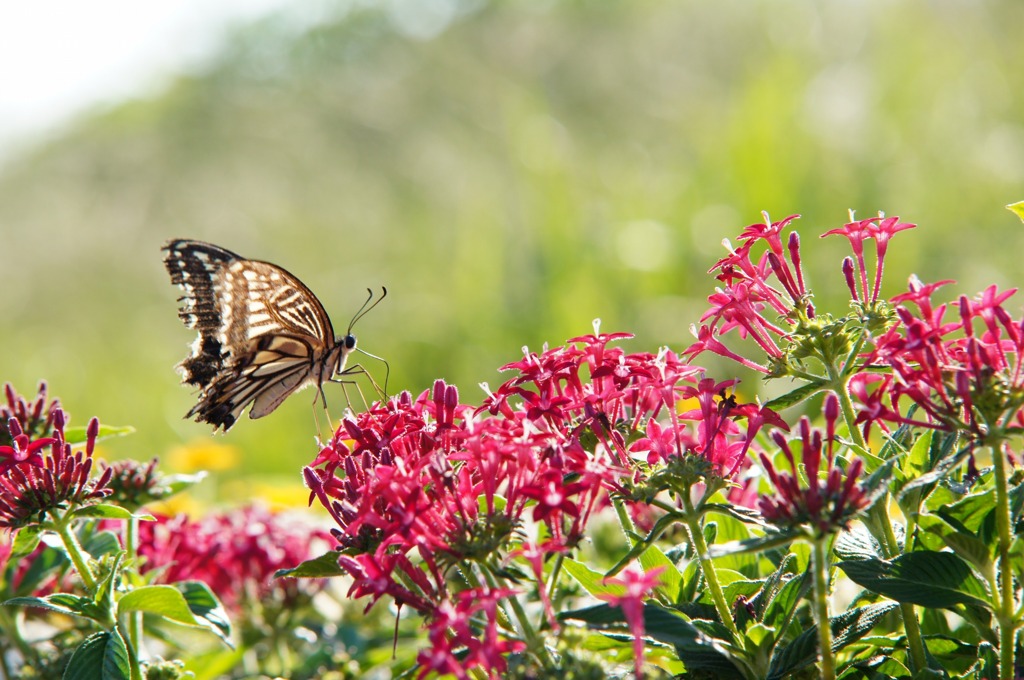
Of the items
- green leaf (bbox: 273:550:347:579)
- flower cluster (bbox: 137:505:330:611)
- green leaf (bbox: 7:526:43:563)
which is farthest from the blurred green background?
green leaf (bbox: 273:550:347:579)

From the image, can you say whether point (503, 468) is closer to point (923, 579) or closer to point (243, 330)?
point (923, 579)

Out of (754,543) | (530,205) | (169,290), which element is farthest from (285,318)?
(169,290)

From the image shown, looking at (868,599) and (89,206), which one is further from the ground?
(89,206)

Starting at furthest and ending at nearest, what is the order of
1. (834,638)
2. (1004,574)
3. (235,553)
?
(235,553) → (834,638) → (1004,574)

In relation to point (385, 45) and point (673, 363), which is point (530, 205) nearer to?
point (673, 363)

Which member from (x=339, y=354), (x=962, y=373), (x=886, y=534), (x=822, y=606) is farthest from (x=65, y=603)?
(x=339, y=354)

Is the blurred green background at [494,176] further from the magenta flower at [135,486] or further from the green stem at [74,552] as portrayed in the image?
the green stem at [74,552]
